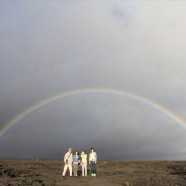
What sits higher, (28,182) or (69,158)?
(69,158)

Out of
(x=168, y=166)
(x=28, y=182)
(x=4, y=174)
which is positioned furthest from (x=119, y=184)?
Result: (x=168, y=166)

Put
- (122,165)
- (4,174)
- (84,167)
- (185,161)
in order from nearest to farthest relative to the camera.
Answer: (4,174) < (84,167) < (122,165) < (185,161)

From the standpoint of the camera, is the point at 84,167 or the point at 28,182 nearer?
the point at 28,182

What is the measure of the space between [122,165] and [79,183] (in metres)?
25.9

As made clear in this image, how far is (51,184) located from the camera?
1038 inches

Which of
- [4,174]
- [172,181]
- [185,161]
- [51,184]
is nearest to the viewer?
[51,184]

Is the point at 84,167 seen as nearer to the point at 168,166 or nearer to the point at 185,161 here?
the point at 168,166

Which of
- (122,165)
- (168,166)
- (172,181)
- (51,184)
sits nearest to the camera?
(51,184)

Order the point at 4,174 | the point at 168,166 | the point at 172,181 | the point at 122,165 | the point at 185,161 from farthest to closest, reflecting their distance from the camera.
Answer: the point at 185,161 → the point at 122,165 → the point at 168,166 → the point at 4,174 → the point at 172,181

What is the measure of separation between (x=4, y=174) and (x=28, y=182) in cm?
750

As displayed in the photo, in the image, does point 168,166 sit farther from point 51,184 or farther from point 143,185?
point 51,184

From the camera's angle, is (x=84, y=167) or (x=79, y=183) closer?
(x=79, y=183)

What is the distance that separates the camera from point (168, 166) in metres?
49.2

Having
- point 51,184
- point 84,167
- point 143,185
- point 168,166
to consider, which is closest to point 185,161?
point 168,166
